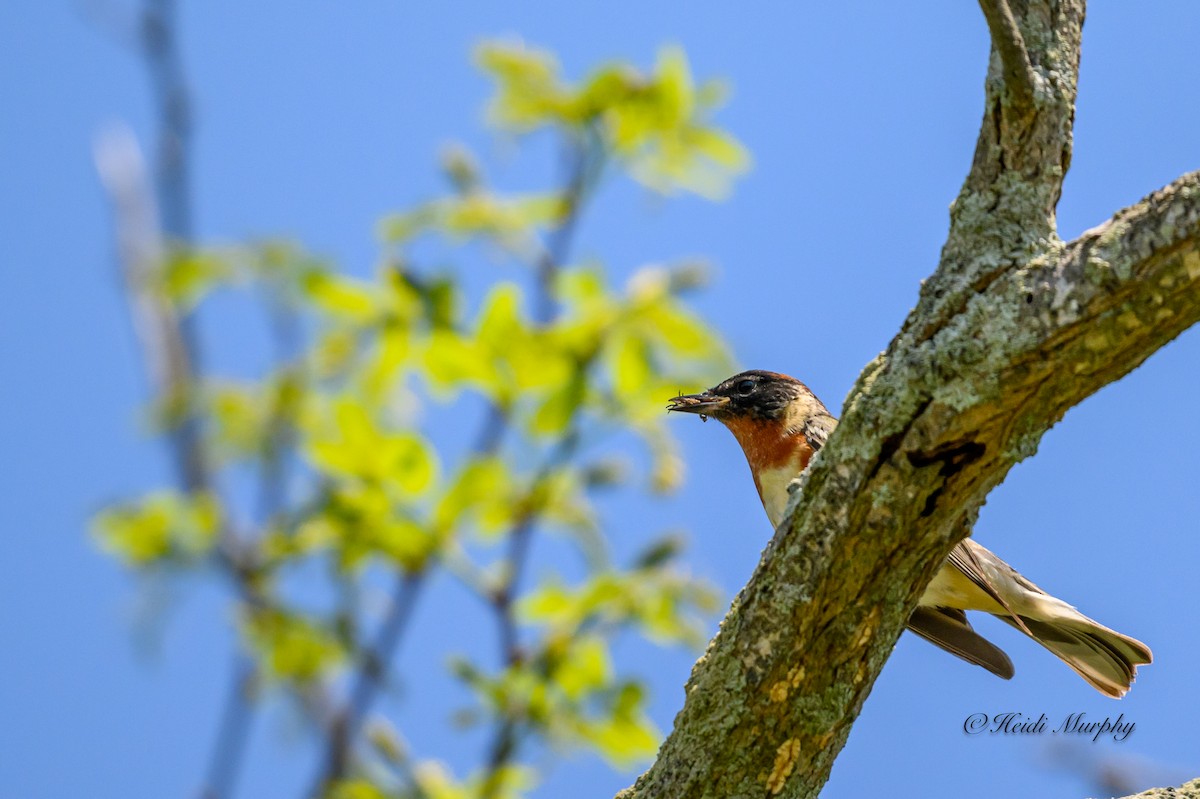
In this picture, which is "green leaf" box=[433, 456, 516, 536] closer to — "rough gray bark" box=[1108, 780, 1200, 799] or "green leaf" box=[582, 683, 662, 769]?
"green leaf" box=[582, 683, 662, 769]

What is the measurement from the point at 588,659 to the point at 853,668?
1.03m

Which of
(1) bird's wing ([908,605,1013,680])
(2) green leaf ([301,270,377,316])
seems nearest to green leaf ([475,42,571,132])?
(2) green leaf ([301,270,377,316])

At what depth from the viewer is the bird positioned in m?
4.98

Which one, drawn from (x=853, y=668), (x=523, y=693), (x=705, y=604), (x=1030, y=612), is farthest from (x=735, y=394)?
(x=853, y=668)

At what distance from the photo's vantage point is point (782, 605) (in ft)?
9.87

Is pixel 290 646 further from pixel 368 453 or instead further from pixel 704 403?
pixel 704 403

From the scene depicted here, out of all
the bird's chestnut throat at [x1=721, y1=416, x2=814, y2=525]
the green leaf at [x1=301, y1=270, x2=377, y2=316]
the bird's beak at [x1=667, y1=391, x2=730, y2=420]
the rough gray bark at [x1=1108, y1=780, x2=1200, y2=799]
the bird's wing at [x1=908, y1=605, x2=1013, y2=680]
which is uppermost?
the bird's beak at [x1=667, y1=391, x2=730, y2=420]

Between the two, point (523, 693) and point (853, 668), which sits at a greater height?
point (523, 693)

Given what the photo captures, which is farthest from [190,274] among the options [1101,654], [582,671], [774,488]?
[1101,654]

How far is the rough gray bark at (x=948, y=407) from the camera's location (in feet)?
8.51

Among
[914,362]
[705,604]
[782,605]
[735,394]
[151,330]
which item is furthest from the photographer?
[735,394]

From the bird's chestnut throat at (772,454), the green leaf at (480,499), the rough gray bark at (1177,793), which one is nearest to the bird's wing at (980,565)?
the rough gray bark at (1177,793)

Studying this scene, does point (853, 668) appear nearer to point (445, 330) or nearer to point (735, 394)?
point (445, 330)

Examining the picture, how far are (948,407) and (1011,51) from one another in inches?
33.9
